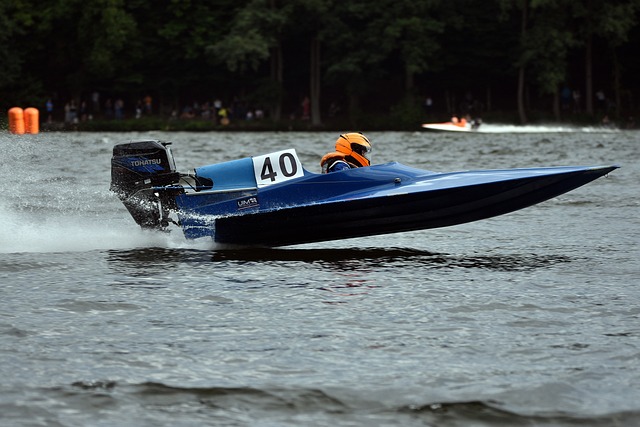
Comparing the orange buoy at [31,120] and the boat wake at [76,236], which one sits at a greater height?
the orange buoy at [31,120]

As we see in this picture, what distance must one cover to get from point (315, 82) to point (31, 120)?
18246 millimetres

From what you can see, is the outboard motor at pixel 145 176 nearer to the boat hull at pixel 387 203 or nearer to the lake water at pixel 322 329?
the boat hull at pixel 387 203

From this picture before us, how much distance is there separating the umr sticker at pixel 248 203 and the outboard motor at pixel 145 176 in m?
0.60

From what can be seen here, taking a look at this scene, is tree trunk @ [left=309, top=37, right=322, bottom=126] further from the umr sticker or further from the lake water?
the umr sticker

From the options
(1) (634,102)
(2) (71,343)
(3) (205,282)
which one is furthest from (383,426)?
(1) (634,102)

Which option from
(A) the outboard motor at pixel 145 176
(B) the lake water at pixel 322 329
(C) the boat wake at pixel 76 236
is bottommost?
(B) the lake water at pixel 322 329

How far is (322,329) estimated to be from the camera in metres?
7.36

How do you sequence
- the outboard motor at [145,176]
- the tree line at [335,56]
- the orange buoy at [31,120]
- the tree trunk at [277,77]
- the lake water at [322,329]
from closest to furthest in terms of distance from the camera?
the lake water at [322,329], the outboard motor at [145,176], the orange buoy at [31,120], the tree line at [335,56], the tree trunk at [277,77]

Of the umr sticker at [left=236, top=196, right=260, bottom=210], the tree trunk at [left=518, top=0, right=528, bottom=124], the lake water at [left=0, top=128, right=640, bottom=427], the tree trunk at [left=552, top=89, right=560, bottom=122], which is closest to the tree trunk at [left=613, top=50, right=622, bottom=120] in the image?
the tree trunk at [left=552, top=89, right=560, bottom=122]

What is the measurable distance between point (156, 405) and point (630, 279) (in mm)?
5057

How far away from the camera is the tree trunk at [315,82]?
59.4 meters

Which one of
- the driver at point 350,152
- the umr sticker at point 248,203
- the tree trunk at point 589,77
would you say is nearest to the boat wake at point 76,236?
the umr sticker at point 248,203

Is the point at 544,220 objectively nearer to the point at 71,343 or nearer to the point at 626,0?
the point at 71,343

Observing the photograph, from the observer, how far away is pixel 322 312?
7.93 meters
